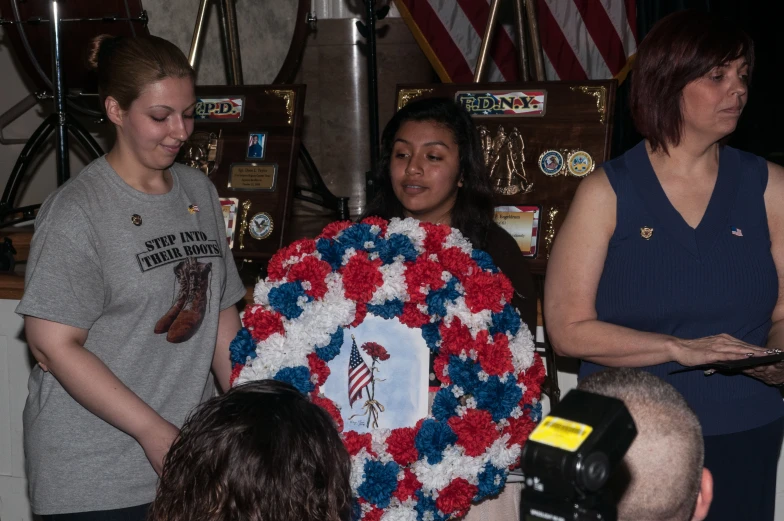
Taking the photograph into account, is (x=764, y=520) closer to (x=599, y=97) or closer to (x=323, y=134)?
(x=599, y=97)

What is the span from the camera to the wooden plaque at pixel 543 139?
3631 mm

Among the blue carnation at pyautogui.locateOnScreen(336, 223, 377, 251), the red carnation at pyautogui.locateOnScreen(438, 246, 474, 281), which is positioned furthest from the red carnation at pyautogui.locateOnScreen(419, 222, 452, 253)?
the blue carnation at pyautogui.locateOnScreen(336, 223, 377, 251)

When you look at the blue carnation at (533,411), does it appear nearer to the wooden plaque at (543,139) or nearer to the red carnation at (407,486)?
the red carnation at (407,486)

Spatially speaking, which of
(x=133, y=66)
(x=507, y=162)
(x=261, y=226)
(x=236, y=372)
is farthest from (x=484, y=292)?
(x=261, y=226)

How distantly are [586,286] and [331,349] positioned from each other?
635 mm

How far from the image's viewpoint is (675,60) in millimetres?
2271

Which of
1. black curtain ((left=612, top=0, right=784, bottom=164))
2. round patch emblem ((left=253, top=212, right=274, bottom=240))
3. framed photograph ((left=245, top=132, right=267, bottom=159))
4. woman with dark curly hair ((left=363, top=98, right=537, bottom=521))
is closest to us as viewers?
woman with dark curly hair ((left=363, top=98, right=537, bottom=521))

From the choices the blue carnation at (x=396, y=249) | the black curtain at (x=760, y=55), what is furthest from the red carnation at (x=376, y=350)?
the black curtain at (x=760, y=55)

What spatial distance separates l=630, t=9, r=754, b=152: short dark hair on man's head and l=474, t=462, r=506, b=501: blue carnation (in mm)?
875

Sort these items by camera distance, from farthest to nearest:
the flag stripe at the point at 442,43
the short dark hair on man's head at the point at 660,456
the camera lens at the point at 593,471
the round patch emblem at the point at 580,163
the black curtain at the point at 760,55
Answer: the flag stripe at the point at 442,43, the black curtain at the point at 760,55, the round patch emblem at the point at 580,163, the short dark hair on man's head at the point at 660,456, the camera lens at the point at 593,471

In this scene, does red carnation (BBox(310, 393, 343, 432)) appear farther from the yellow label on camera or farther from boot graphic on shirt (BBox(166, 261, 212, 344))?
the yellow label on camera

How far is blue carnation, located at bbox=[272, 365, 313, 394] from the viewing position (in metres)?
2.19

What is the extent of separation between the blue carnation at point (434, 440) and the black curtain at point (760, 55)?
115 inches

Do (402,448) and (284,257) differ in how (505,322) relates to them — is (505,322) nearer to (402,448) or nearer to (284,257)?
(402,448)
